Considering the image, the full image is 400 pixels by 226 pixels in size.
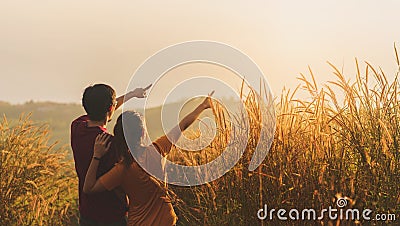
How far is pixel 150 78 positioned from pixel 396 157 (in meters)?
1.71

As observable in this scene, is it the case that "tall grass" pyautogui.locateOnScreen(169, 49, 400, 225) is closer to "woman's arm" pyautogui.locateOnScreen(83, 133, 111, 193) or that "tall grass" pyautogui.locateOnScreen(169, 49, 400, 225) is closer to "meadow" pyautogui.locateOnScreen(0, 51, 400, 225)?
"meadow" pyautogui.locateOnScreen(0, 51, 400, 225)

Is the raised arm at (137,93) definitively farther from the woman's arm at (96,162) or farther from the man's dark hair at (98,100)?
the woman's arm at (96,162)

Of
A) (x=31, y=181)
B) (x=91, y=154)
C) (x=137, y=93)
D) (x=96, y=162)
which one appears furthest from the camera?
(x=31, y=181)

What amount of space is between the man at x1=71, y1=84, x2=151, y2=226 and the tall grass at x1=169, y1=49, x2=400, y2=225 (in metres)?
0.64

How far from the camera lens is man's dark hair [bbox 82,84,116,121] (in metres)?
3.45

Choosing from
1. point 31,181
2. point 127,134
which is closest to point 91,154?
point 127,134

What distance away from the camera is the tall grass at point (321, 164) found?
12.8ft

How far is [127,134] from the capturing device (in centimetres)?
338

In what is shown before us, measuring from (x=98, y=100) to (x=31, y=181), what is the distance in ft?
9.05

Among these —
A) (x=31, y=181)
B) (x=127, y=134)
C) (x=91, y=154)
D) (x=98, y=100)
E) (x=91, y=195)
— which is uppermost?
(x=98, y=100)

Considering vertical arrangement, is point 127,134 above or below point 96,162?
above

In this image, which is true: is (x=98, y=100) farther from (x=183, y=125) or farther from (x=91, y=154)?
(x=183, y=125)

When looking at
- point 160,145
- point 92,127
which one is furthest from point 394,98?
point 92,127

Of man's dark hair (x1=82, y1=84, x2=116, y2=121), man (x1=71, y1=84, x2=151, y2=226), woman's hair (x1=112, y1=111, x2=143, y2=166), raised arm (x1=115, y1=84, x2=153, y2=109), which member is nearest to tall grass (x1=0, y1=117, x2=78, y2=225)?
raised arm (x1=115, y1=84, x2=153, y2=109)
